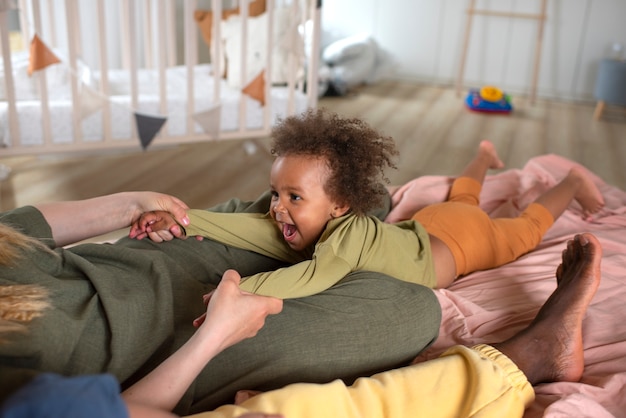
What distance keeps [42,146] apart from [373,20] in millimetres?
2986

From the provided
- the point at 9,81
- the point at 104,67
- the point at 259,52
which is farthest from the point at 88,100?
the point at 259,52

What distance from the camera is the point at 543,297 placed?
154 cm

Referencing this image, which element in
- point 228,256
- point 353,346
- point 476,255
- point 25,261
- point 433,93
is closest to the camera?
point 25,261

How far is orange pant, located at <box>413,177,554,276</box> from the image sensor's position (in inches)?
63.4

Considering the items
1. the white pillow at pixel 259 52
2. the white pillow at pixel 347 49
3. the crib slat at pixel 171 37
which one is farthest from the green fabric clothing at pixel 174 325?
the white pillow at pixel 347 49

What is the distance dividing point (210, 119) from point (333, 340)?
5.70 ft

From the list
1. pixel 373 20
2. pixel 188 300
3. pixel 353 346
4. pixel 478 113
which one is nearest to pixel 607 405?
pixel 353 346

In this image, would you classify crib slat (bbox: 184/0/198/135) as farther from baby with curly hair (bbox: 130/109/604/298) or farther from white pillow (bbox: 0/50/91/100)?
baby with curly hair (bbox: 130/109/604/298)

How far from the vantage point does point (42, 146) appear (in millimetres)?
2572

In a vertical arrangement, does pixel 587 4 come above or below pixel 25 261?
above

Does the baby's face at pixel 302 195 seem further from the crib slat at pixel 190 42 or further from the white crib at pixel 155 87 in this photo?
the crib slat at pixel 190 42

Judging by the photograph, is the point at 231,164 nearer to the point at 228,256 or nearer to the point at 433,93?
the point at 228,256

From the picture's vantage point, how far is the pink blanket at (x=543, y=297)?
1188 millimetres

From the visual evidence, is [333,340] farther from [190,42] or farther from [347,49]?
[347,49]
